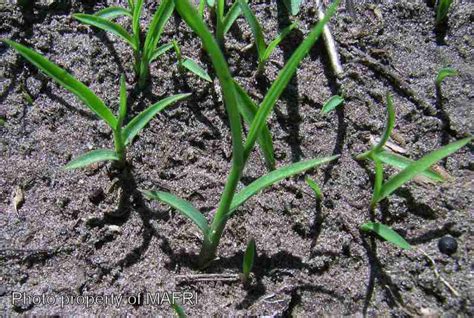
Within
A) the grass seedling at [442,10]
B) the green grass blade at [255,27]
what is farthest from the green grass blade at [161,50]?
the grass seedling at [442,10]

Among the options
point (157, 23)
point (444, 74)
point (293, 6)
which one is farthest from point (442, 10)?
point (157, 23)

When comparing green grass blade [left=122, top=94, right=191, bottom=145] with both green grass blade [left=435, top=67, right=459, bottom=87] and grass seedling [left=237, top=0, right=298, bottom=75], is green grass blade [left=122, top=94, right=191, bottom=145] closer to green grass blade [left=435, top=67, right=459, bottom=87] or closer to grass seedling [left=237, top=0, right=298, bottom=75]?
grass seedling [left=237, top=0, right=298, bottom=75]

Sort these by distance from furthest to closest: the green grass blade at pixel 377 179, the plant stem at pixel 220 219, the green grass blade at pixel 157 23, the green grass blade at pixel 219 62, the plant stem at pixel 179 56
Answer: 1. the plant stem at pixel 179 56
2. the green grass blade at pixel 157 23
3. the green grass blade at pixel 377 179
4. the plant stem at pixel 220 219
5. the green grass blade at pixel 219 62

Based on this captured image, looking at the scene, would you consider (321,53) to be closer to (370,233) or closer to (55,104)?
(370,233)

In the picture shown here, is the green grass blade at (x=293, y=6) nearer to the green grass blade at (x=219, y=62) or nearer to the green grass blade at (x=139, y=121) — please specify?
the green grass blade at (x=139, y=121)

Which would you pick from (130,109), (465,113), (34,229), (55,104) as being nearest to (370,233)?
(465,113)

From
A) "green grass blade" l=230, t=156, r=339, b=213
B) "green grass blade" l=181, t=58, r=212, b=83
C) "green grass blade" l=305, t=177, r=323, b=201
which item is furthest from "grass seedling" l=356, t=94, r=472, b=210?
"green grass blade" l=181, t=58, r=212, b=83
